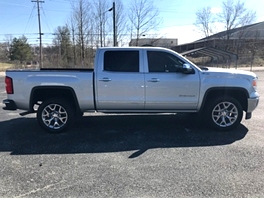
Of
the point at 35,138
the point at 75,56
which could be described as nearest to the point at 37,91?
the point at 35,138

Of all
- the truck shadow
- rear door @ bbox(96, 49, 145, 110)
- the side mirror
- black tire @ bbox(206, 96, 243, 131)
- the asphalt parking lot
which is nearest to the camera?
the asphalt parking lot

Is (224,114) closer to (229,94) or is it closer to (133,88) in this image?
(229,94)

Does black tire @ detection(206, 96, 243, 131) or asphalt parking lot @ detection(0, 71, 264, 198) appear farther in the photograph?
black tire @ detection(206, 96, 243, 131)

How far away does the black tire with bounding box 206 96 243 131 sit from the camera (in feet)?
17.7

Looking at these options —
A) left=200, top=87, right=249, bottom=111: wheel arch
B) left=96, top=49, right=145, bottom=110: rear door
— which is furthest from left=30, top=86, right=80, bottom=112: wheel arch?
left=200, top=87, right=249, bottom=111: wheel arch

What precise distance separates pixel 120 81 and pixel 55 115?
1718 mm

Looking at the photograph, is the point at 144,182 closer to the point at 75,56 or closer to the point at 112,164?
the point at 112,164

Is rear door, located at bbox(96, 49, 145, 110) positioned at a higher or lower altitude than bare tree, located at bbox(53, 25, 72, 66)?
lower

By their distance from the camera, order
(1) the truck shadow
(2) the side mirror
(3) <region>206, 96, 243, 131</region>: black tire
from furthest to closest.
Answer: (3) <region>206, 96, 243, 131</region>: black tire → (2) the side mirror → (1) the truck shadow

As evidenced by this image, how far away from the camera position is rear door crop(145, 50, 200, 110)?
5250 mm

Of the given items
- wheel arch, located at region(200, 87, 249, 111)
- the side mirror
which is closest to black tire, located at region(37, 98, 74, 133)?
the side mirror

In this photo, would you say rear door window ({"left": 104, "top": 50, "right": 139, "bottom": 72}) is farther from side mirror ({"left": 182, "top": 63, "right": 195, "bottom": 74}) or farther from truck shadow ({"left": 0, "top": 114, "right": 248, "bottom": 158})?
truck shadow ({"left": 0, "top": 114, "right": 248, "bottom": 158})

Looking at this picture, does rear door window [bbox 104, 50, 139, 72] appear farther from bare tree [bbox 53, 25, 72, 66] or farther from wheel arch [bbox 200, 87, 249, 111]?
bare tree [bbox 53, 25, 72, 66]

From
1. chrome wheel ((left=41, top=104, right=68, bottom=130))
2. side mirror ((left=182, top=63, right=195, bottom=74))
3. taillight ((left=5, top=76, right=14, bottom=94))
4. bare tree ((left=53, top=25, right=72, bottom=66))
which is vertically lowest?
chrome wheel ((left=41, top=104, right=68, bottom=130))
